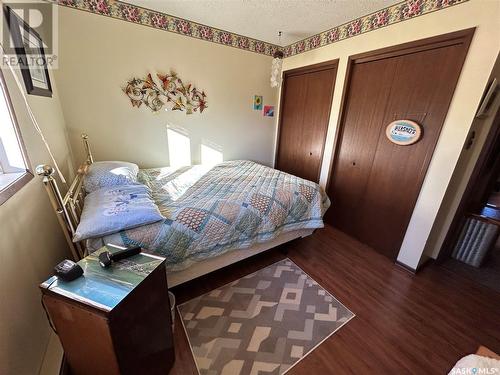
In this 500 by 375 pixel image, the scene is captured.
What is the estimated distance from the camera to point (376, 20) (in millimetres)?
2119

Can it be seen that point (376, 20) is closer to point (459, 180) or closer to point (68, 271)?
point (459, 180)

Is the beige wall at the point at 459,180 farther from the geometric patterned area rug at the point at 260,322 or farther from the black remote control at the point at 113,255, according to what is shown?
the black remote control at the point at 113,255

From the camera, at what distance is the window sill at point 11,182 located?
3.03 ft

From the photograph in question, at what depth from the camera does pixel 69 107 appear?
221 centimetres

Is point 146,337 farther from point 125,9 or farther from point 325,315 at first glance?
point 125,9

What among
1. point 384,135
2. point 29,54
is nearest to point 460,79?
point 384,135

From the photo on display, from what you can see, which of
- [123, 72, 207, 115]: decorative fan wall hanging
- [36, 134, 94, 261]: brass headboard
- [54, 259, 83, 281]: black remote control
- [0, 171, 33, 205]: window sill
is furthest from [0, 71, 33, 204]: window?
[123, 72, 207, 115]: decorative fan wall hanging

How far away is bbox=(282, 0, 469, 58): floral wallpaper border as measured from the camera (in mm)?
1773

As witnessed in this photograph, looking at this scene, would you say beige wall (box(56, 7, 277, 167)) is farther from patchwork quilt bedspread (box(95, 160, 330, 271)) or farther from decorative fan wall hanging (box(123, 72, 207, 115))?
patchwork quilt bedspread (box(95, 160, 330, 271))

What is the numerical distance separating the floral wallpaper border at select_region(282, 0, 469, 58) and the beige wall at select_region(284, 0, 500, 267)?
5 cm

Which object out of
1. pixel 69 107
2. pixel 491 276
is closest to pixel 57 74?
pixel 69 107

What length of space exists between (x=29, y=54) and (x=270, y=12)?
2098 millimetres

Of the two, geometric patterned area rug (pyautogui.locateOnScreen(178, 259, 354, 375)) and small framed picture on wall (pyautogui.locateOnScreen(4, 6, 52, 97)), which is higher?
small framed picture on wall (pyautogui.locateOnScreen(4, 6, 52, 97))

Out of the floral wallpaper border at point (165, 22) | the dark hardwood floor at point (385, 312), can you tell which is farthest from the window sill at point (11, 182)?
the floral wallpaper border at point (165, 22)
